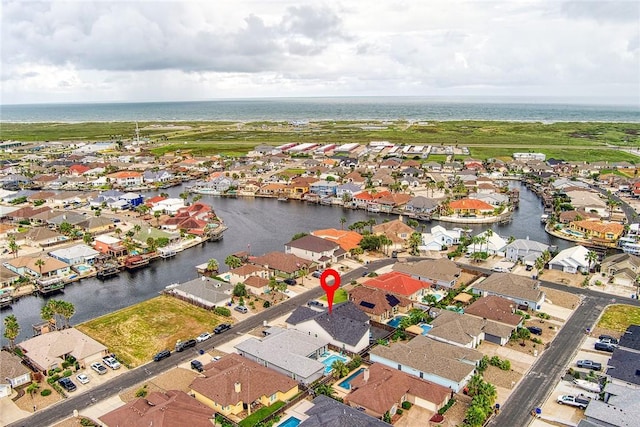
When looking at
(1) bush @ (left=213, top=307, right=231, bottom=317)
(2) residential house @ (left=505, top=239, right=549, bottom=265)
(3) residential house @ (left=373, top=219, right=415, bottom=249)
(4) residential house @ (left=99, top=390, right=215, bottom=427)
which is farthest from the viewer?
(3) residential house @ (left=373, top=219, right=415, bottom=249)

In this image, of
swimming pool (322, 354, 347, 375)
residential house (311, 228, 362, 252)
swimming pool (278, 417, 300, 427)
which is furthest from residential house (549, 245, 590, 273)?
swimming pool (278, 417, 300, 427)

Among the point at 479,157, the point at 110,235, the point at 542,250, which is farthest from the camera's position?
the point at 479,157

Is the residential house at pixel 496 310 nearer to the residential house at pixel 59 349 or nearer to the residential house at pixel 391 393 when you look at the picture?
the residential house at pixel 391 393

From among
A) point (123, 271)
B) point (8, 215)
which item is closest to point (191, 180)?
point (8, 215)

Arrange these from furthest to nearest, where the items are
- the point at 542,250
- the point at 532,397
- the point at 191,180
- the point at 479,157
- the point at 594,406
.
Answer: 1. the point at 479,157
2. the point at 191,180
3. the point at 542,250
4. the point at 532,397
5. the point at 594,406

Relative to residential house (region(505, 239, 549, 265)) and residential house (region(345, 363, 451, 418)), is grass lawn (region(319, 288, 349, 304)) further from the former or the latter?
residential house (region(505, 239, 549, 265))

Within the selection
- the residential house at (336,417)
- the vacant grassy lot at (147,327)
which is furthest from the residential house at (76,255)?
the residential house at (336,417)

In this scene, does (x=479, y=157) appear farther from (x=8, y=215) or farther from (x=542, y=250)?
(x=8, y=215)
